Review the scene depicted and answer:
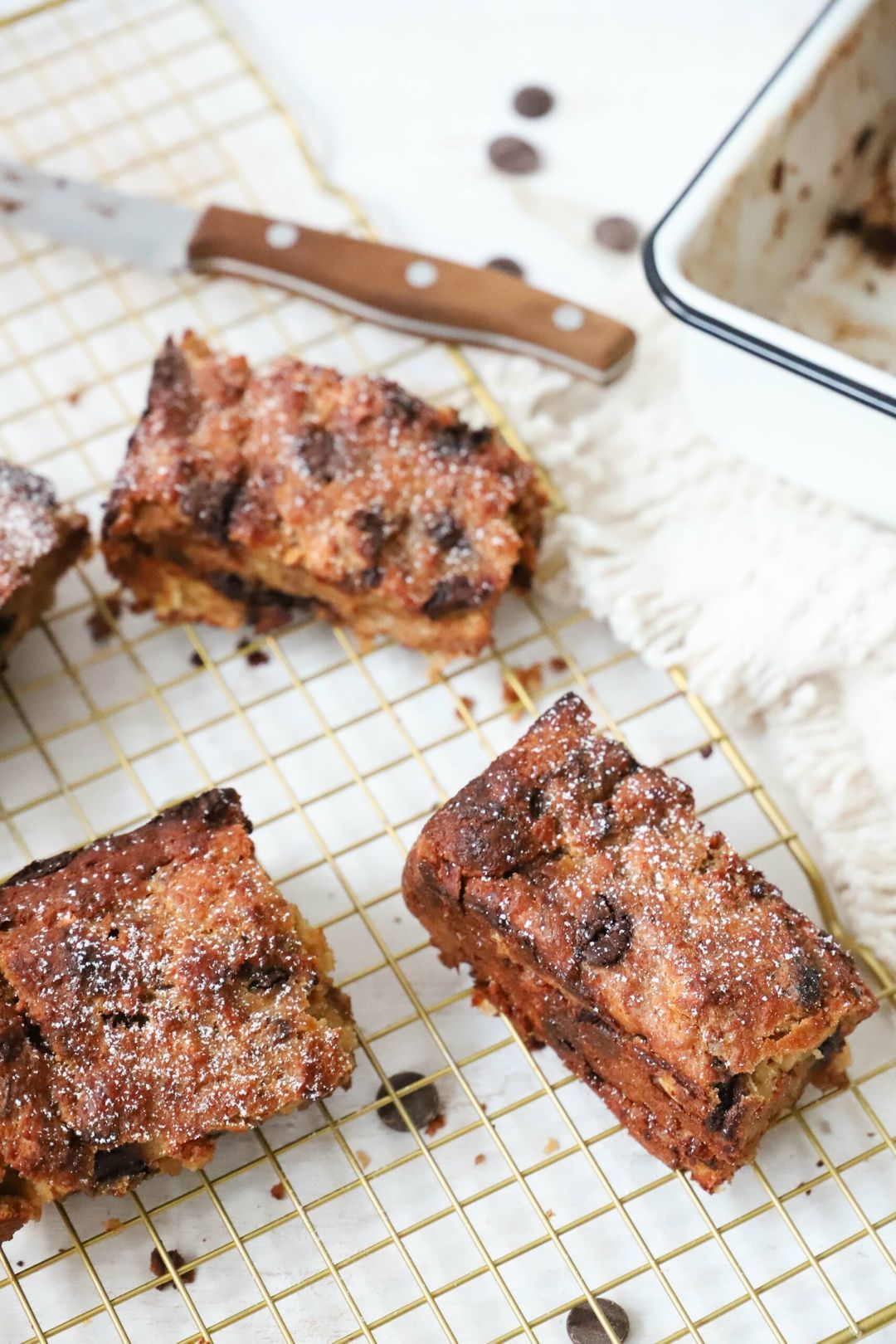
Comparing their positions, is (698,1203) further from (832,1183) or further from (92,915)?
(92,915)

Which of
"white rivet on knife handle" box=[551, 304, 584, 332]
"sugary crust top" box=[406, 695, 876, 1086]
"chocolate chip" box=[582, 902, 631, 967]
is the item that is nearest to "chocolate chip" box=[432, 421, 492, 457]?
"white rivet on knife handle" box=[551, 304, 584, 332]

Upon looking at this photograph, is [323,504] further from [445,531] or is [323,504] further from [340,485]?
[445,531]

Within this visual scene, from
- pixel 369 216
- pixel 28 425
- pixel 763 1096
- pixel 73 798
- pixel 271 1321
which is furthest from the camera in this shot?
pixel 369 216

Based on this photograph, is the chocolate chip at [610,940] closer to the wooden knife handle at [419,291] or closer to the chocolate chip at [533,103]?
the wooden knife handle at [419,291]

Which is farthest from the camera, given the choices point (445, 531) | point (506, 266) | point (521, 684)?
point (506, 266)

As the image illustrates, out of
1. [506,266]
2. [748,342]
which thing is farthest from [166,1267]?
[506,266]

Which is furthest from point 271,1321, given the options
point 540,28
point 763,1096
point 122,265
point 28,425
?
point 540,28

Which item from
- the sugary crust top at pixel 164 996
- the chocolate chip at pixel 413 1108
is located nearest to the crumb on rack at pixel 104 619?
the sugary crust top at pixel 164 996
